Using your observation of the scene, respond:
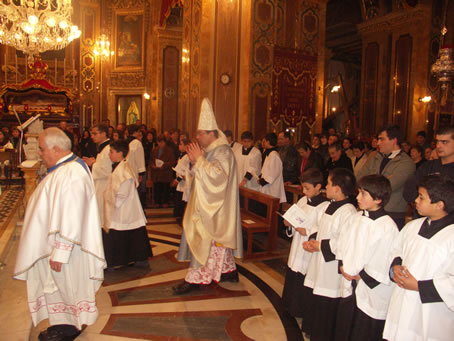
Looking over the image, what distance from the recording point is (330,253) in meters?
2.93

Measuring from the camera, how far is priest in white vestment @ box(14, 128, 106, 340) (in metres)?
2.76

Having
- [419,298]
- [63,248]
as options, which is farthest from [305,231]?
[63,248]

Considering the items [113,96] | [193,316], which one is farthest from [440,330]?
[113,96]

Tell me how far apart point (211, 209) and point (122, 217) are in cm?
122

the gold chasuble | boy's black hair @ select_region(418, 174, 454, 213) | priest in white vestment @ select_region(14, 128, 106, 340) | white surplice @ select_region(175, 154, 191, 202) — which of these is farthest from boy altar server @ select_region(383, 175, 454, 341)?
white surplice @ select_region(175, 154, 191, 202)

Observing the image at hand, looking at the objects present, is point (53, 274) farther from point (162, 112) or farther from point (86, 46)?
point (86, 46)

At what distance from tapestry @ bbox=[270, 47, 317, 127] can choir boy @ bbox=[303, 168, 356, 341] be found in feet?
20.4

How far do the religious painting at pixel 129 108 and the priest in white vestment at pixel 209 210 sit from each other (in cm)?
1637

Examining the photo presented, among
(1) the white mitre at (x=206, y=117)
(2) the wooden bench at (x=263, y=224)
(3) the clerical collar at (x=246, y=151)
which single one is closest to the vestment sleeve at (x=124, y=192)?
(1) the white mitre at (x=206, y=117)

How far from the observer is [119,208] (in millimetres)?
4570

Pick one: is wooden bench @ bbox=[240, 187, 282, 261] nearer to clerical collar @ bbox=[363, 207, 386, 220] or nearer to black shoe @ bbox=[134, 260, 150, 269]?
black shoe @ bbox=[134, 260, 150, 269]

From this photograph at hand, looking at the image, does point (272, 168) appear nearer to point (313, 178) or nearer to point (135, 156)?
point (135, 156)

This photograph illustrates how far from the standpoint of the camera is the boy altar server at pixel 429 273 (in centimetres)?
218

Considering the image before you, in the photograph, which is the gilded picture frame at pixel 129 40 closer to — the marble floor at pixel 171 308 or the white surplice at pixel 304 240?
the marble floor at pixel 171 308
